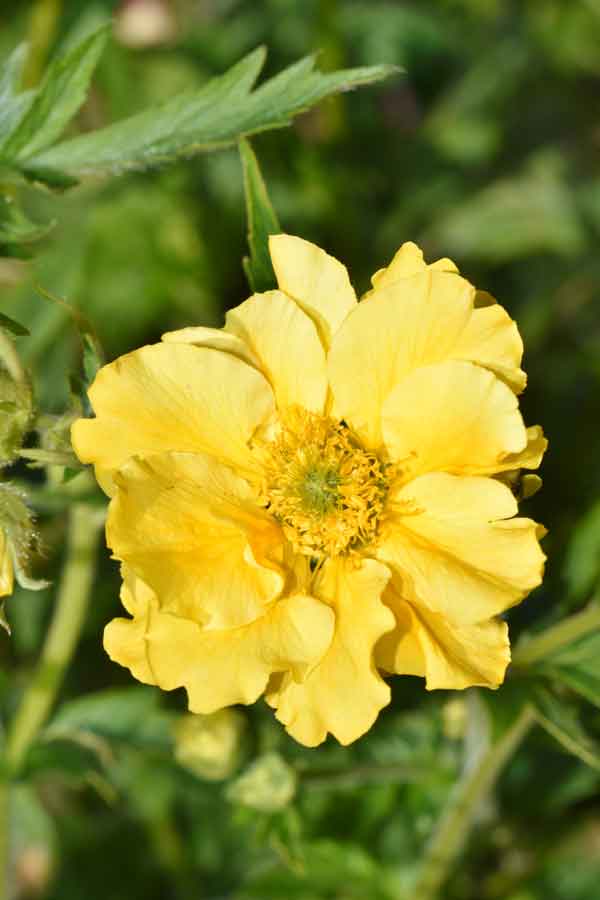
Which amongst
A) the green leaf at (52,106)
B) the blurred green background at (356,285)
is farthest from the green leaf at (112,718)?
the green leaf at (52,106)

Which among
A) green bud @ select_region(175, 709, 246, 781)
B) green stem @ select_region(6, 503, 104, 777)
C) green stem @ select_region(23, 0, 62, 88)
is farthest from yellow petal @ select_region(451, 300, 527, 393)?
green stem @ select_region(23, 0, 62, 88)

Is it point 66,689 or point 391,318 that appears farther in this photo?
point 66,689

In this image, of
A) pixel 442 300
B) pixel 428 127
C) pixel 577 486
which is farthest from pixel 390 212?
Answer: pixel 442 300

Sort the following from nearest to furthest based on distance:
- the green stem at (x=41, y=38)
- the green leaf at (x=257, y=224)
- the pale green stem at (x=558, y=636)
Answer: the green leaf at (x=257, y=224)
the pale green stem at (x=558, y=636)
the green stem at (x=41, y=38)

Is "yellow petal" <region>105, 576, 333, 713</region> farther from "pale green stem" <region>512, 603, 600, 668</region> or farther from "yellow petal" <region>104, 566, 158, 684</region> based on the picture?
"pale green stem" <region>512, 603, 600, 668</region>

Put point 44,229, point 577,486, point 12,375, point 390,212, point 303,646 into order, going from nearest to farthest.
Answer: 1. point 303,646
2. point 12,375
3. point 44,229
4. point 577,486
5. point 390,212

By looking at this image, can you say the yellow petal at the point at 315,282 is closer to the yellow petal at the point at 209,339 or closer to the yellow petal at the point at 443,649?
the yellow petal at the point at 209,339

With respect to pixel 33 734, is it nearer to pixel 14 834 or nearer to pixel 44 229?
pixel 14 834
